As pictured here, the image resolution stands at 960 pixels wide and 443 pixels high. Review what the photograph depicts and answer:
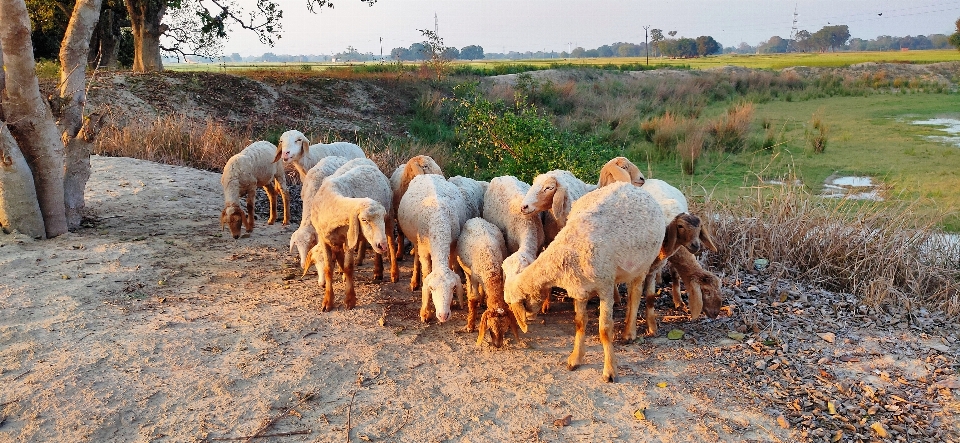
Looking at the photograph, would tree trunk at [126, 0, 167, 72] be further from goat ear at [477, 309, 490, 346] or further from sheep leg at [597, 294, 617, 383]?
sheep leg at [597, 294, 617, 383]

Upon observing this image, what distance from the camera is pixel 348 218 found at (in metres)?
5.60

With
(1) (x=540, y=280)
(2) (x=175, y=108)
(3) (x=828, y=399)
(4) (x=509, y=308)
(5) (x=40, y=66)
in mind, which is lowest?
(3) (x=828, y=399)

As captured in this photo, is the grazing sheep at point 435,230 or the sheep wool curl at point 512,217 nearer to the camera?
the grazing sheep at point 435,230

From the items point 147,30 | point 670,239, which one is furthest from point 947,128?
point 147,30

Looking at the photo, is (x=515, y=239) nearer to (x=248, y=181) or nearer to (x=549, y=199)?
(x=549, y=199)

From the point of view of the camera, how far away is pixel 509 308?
17.1 feet

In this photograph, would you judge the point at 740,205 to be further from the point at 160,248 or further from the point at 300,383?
the point at 160,248

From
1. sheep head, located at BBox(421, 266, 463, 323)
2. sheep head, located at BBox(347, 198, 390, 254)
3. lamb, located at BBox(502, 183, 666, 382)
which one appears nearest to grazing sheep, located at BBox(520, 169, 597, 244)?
lamb, located at BBox(502, 183, 666, 382)

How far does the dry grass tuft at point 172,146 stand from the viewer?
12086 mm

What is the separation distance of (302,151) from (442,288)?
13.4ft

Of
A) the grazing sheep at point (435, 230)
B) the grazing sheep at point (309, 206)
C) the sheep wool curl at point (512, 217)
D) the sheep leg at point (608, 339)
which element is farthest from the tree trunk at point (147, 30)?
the sheep leg at point (608, 339)

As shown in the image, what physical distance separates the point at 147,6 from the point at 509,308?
22.4 meters

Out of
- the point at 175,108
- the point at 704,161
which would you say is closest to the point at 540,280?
the point at 704,161

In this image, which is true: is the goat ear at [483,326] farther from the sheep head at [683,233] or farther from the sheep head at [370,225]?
the sheep head at [683,233]
